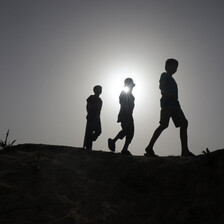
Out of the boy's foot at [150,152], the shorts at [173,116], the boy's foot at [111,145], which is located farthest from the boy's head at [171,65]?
the boy's foot at [111,145]

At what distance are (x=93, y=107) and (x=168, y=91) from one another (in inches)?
105

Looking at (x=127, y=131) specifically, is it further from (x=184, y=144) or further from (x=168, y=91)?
(x=184, y=144)

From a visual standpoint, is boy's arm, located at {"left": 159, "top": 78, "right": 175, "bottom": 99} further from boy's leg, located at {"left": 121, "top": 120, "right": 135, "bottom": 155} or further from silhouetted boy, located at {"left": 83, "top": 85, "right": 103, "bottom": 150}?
silhouetted boy, located at {"left": 83, "top": 85, "right": 103, "bottom": 150}

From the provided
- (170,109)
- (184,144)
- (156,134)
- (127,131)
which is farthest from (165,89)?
(127,131)

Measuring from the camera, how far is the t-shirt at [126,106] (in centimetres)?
737

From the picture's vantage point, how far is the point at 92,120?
27.4ft

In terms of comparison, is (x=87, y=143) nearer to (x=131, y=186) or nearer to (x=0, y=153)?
(x=0, y=153)

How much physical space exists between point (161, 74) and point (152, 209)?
3.13m

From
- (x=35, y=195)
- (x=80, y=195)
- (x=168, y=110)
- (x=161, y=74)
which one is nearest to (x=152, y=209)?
(x=80, y=195)

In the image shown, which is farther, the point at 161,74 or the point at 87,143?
the point at 87,143

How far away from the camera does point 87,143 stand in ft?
27.1

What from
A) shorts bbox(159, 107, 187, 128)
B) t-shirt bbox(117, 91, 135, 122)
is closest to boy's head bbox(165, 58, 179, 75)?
shorts bbox(159, 107, 187, 128)

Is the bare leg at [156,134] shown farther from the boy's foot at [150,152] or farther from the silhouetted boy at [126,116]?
the silhouetted boy at [126,116]

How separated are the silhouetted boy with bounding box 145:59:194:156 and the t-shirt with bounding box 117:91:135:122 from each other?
119 cm
